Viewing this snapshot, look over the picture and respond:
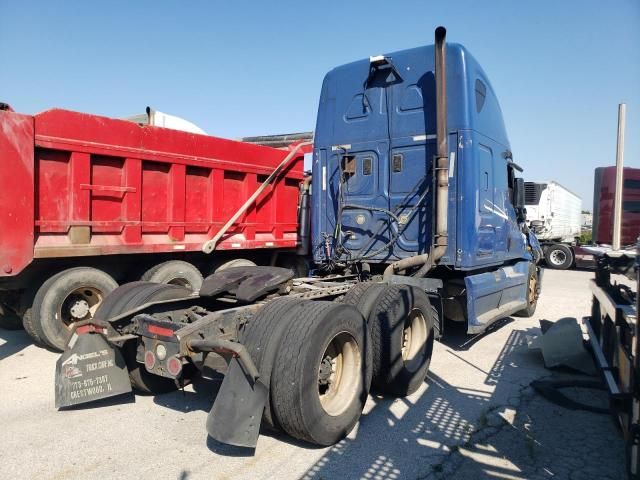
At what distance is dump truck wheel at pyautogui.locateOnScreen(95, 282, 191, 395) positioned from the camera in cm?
423

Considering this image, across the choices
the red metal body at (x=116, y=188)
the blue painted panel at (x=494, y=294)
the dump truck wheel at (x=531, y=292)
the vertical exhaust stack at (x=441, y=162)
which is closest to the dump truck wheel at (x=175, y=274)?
the red metal body at (x=116, y=188)

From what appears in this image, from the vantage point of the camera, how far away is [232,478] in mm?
3074

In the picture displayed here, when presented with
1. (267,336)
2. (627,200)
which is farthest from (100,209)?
(627,200)

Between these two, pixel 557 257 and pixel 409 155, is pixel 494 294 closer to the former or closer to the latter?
pixel 409 155

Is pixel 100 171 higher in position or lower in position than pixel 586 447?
higher

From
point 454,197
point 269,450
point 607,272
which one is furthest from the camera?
point 454,197

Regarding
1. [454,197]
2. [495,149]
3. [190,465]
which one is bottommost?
[190,465]

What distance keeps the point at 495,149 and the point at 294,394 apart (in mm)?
4865

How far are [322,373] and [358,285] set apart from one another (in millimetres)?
1404

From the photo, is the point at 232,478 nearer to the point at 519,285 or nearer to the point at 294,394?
the point at 294,394

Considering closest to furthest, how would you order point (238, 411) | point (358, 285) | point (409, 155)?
point (238, 411), point (358, 285), point (409, 155)

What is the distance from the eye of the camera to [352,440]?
3.64 meters

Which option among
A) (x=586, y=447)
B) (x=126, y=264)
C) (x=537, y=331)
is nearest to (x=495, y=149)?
(x=537, y=331)

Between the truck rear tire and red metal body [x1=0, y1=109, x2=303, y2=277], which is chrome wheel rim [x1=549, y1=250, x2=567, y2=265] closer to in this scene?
the truck rear tire
